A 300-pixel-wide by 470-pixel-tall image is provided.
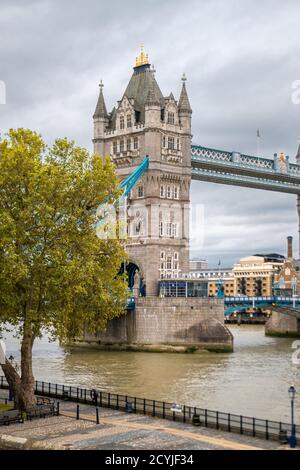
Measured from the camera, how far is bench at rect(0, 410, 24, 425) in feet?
125

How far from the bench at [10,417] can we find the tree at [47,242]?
1038 millimetres

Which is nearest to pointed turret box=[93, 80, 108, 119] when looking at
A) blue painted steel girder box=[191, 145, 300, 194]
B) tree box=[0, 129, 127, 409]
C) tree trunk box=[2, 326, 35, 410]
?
blue painted steel girder box=[191, 145, 300, 194]

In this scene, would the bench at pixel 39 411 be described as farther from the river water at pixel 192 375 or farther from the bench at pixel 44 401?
the river water at pixel 192 375

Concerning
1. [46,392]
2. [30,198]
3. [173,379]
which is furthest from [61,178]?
[173,379]

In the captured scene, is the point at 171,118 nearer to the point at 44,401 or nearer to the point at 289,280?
the point at 289,280

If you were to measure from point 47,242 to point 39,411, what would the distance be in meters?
9.66

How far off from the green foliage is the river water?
12.3 metres

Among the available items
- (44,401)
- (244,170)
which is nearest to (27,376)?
(44,401)

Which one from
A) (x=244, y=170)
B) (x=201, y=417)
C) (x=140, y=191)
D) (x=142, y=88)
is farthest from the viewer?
(x=244, y=170)

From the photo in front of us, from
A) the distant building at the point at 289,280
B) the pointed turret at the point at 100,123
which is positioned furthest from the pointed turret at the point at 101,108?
the distant building at the point at 289,280

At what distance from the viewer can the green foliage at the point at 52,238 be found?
135ft

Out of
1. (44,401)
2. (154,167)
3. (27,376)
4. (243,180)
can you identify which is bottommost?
(44,401)

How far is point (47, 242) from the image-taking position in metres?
42.4

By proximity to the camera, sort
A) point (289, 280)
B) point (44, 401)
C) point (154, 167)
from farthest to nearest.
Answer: point (289, 280) → point (154, 167) → point (44, 401)
